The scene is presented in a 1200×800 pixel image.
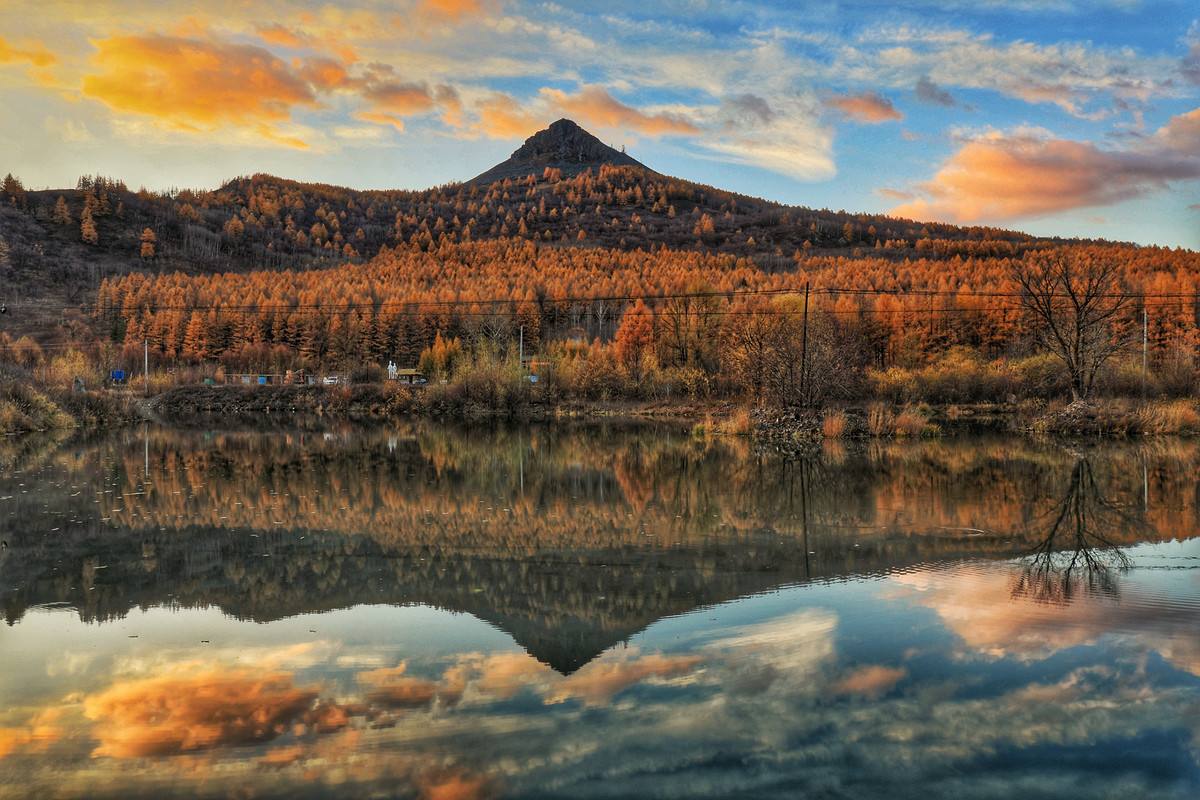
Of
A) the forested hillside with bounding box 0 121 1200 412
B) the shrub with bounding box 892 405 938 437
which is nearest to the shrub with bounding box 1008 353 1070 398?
the forested hillside with bounding box 0 121 1200 412

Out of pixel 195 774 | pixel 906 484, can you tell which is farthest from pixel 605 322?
pixel 195 774

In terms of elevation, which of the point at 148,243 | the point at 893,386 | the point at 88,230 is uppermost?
the point at 88,230

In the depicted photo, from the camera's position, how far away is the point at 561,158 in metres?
193

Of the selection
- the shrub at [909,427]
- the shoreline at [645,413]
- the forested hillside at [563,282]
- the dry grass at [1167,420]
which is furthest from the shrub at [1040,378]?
the shrub at [909,427]

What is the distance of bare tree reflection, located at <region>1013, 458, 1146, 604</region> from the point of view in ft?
24.4

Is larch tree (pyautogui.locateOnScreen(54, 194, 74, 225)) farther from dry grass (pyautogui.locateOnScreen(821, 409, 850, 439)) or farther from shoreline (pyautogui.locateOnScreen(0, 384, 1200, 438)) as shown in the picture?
dry grass (pyautogui.locateOnScreen(821, 409, 850, 439))

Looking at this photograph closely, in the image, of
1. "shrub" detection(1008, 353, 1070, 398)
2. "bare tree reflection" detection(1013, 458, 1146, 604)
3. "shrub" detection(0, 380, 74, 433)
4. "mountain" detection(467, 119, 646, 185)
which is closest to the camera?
"bare tree reflection" detection(1013, 458, 1146, 604)

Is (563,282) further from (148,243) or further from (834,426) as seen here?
(834,426)

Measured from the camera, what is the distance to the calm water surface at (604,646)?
4.21 meters

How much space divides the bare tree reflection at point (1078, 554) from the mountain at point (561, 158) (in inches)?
7033

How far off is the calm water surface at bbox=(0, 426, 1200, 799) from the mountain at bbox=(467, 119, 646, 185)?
179 metres

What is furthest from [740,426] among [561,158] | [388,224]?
[561,158]

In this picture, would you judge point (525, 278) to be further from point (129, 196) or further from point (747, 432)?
point (129, 196)

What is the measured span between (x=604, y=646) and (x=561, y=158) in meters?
197
